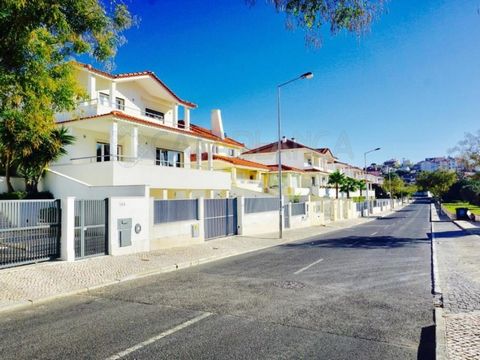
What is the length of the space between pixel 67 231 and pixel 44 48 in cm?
563

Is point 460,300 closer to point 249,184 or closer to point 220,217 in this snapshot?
point 220,217

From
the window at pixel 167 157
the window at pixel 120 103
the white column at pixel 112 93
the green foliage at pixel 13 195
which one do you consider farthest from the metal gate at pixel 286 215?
the green foliage at pixel 13 195

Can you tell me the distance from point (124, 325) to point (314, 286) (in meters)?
4.63

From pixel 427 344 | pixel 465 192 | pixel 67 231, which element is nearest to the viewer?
pixel 427 344

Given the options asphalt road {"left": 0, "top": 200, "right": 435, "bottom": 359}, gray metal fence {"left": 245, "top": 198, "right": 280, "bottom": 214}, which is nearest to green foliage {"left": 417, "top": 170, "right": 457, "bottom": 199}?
gray metal fence {"left": 245, "top": 198, "right": 280, "bottom": 214}

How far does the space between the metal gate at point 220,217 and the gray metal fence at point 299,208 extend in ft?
28.3

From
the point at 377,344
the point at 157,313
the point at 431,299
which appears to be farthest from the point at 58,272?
the point at 431,299

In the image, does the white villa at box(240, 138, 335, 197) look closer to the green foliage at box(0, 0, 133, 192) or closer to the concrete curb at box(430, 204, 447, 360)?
the concrete curb at box(430, 204, 447, 360)

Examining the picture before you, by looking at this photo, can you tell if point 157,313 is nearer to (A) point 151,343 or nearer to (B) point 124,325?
(B) point 124,325

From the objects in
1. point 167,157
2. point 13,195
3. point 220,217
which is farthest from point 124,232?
A: point 167,157

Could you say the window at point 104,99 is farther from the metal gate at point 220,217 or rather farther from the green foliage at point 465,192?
the green foliage at point 465,192

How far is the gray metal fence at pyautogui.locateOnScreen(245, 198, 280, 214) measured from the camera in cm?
2150

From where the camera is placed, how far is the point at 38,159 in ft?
59.1

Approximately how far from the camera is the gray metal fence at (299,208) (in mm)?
27975
